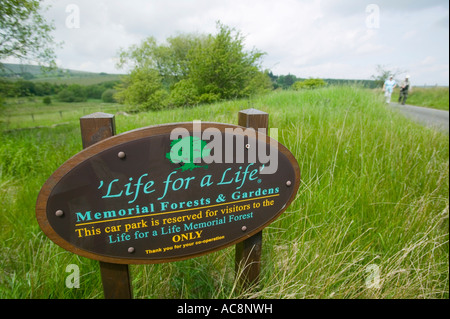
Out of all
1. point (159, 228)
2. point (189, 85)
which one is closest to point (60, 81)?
point (189, 85)

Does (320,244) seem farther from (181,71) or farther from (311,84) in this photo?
(311,84)

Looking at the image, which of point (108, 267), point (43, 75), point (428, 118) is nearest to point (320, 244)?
point (108, 267)

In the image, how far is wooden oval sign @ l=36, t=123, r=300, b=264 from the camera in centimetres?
90

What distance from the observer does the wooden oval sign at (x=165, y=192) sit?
901mm

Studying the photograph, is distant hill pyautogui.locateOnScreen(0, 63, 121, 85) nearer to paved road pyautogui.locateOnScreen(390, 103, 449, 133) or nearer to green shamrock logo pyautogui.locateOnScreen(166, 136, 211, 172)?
green shamrock logo pyautogui.locateOnScreen(166, 136, 211, 172)

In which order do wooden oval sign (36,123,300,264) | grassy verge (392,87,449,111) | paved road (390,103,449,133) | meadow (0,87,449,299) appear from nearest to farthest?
wooden oval sign (36,123,300,264), meadow (0,87,449,299), paved road (390,103,449,133), grassy verge (392,87,449,111)

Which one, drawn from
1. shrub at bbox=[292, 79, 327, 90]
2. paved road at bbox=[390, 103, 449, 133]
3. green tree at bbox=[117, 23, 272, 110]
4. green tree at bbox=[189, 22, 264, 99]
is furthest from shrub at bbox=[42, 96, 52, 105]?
paved road at bbox=[390, 103, 449, 133]

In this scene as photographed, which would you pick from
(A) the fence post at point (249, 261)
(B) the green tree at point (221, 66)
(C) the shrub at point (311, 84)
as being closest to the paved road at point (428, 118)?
(C) the shrub at point (311, 84)

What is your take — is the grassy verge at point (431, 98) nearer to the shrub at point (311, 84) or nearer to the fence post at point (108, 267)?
the shrub at point (311, 84)

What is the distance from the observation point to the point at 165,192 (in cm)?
101

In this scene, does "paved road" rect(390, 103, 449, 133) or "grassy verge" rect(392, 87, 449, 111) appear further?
"grassy verge" rect(392, 87, 449, 111)

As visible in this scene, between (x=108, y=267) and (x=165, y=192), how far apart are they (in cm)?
46

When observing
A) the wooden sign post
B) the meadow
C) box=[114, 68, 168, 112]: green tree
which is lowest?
the meadow
